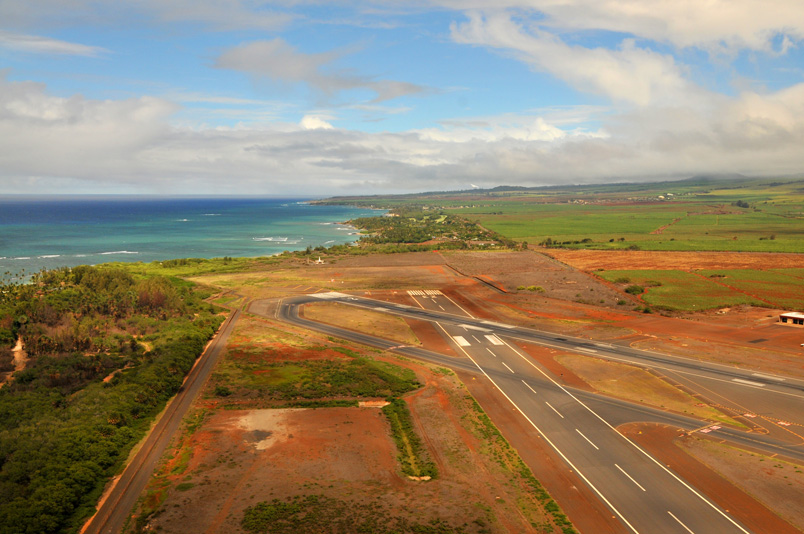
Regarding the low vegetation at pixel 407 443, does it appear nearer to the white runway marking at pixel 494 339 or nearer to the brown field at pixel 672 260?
the white runway marking at pixel 494 339

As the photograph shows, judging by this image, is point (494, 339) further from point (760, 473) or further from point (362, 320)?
point (760, 473)

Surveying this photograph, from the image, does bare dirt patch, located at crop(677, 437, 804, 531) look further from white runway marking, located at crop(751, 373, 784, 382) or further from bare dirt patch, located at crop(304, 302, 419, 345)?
bare dirt patch, located at crop(304, 302, 419, 345)

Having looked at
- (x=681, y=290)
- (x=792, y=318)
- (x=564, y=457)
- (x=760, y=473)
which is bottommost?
(x=760, y=473)

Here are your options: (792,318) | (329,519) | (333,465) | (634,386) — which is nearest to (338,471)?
(333,465)

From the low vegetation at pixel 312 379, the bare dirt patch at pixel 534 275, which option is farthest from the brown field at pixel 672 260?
the low vegetation at pixel 312 379

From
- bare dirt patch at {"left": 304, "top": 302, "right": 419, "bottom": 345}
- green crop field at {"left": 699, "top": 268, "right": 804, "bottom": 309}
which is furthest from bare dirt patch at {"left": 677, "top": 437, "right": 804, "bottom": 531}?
green crop field at {"left": 699, "top": 268, "right": 804, "bottom": 309}

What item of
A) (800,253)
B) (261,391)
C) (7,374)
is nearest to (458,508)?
(261,391)
